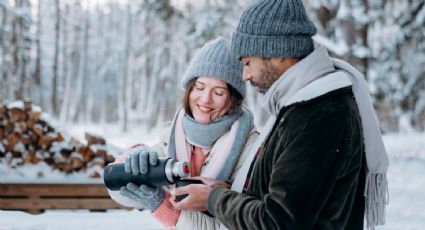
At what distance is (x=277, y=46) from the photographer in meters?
1.71

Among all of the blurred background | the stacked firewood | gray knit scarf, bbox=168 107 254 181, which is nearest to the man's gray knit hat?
gray knit scarf, bbox=168 107 254 181

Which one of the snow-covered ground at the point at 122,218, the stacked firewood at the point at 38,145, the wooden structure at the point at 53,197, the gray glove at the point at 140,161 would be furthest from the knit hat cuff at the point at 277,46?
the stacked firewood at the point at 38,145

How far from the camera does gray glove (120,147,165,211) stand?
2.08 meters

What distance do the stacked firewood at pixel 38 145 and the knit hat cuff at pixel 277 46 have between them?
20.0ft

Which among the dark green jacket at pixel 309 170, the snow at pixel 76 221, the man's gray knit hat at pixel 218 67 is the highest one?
the man's gray knit hat at pixel 218 67

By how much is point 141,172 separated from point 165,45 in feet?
102

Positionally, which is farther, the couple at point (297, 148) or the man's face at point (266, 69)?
the man's face at point (266, 69)

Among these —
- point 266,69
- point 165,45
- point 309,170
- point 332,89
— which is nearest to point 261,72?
point 266,69

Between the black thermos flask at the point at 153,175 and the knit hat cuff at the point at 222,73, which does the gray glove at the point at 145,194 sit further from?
the knit hat cuff at the point at 222,73

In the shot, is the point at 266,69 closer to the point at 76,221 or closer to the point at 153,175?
the point at 153,175

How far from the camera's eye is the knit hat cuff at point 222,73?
7.88 ft

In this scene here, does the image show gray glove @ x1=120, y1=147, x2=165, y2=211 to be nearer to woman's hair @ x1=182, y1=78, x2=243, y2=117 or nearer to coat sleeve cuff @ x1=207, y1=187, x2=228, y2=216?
coat sleeve cuff @ x1=207, y1=187, x2=228, y2=216

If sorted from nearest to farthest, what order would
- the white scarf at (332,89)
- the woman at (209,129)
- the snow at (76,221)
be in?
the white scarf at (332,89) < the woman at (209,129) < the snow at (76,221)

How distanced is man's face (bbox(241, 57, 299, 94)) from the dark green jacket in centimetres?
15
